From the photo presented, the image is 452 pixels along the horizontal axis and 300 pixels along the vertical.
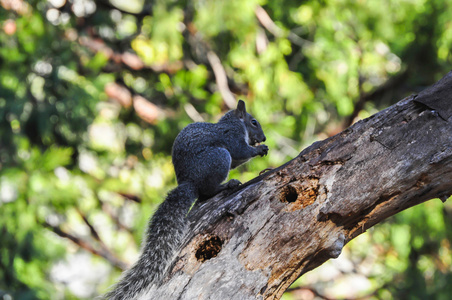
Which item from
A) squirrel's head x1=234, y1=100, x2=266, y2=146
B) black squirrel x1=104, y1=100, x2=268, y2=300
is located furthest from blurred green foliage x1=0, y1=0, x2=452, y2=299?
black squirrel x1=104, y1=100, x2=268, y2=300

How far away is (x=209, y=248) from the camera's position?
6.71 ft

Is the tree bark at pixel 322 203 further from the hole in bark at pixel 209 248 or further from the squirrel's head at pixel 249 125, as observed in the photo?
the squirrel's head at pixel 249 125

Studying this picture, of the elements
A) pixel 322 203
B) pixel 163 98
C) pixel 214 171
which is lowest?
pixel 322 203

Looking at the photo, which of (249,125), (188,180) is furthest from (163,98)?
(188,180)

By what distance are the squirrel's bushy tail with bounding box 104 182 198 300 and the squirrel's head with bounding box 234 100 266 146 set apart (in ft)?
3.30

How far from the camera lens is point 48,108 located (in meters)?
5.21

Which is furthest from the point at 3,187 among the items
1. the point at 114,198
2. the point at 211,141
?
the point at 211,141

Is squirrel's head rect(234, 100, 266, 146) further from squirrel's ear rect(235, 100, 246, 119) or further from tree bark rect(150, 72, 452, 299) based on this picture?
tree bark rect(150, 72, 452, 299)

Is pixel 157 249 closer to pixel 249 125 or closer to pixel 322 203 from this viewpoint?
pixel 322 203

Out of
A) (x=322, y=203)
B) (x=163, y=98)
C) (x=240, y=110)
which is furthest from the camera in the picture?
(x=163, y=98)

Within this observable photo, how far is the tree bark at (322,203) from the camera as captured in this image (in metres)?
1.99

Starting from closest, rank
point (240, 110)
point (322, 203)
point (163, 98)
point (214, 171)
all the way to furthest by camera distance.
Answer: point (322, 203) → point (214, 171) → point (240, 110) → point (163, 98)

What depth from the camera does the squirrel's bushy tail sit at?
204 centimetres

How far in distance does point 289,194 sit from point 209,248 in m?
0.40
